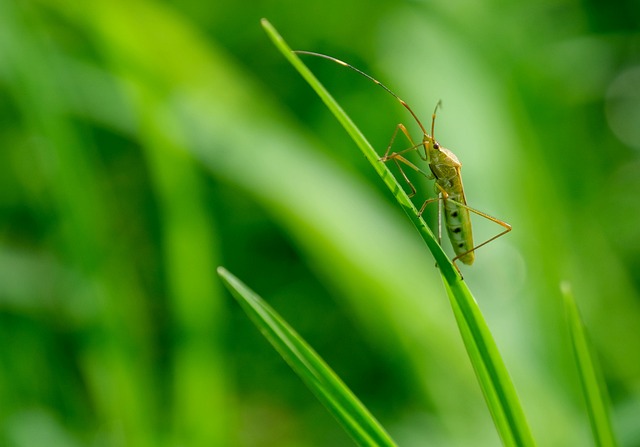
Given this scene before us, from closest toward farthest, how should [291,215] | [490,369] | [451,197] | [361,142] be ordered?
[490,369], [361,142], [451,197], [291,215]

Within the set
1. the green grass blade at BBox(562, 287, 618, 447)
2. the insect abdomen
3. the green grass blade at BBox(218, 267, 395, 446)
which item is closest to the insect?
the insect abdomen

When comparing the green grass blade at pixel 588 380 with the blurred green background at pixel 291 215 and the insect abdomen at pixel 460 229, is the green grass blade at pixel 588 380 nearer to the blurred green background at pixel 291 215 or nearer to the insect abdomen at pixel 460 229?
the insect abdomen at pixel 460 229

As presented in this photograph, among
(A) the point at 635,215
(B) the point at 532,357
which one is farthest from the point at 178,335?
(A) the point at 635,215

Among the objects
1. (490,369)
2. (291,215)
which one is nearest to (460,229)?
(291,215)

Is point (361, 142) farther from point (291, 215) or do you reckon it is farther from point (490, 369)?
point (291, 215)

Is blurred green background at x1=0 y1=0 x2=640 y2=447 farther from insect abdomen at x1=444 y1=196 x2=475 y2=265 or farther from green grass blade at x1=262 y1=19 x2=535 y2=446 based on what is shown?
green grass blade at x1=262 y1=19 x2=535 y2=446

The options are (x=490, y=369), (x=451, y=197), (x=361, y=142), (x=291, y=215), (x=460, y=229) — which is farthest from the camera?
(x=291, y=215)
